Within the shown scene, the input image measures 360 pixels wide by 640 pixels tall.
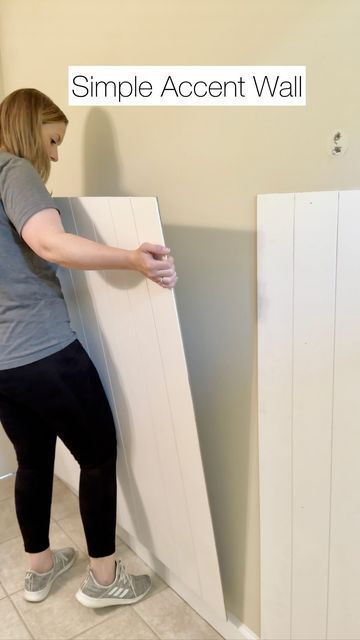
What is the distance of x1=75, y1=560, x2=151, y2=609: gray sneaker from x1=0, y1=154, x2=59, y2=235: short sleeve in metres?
1.07

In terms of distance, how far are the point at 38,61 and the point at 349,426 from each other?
148 centimetres

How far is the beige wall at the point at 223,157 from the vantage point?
897mm

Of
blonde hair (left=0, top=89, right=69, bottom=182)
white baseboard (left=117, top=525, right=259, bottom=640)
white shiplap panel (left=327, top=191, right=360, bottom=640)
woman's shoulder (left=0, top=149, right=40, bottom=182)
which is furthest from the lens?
white baseboard (left=117, top=525, right=259, bottom=640)

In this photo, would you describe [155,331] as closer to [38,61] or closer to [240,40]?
[240,40]

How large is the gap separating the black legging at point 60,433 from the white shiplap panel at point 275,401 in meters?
0.47

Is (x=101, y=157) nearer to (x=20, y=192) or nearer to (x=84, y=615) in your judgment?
(x=20, y=192)

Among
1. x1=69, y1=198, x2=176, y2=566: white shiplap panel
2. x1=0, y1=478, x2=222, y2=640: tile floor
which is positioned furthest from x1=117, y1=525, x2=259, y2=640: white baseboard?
x1=69, y1=198, x2=176, y2=566: white shiplap panel

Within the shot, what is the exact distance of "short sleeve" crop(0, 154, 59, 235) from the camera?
3.52 ft

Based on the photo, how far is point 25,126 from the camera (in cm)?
121

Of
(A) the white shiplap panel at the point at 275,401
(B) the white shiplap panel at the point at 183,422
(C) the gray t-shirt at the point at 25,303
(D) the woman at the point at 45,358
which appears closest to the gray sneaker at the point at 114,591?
(D) the woman at the point at 45,358

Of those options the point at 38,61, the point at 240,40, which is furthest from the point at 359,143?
the point at 38,61

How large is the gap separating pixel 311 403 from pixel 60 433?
0.70m

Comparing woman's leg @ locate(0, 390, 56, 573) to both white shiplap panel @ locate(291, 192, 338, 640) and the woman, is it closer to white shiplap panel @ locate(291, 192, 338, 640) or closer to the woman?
the woman

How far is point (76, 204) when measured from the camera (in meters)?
1.22
